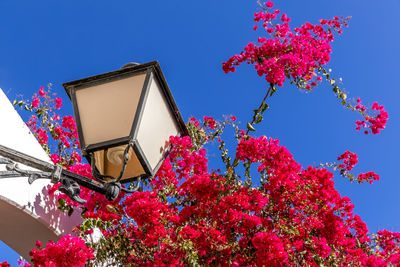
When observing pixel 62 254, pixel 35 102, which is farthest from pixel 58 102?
pixel 62 254

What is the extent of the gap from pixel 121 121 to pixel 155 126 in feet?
0.71

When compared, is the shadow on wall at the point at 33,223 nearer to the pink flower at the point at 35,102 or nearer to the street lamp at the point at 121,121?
the street lamp at the point at 121,121

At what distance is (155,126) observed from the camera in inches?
89.8

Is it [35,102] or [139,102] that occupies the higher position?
[35,102]

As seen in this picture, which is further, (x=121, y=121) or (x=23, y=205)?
(x=23, y=205)

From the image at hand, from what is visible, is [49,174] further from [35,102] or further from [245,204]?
[35,102]

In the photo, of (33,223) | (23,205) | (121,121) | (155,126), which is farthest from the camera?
(33,223)

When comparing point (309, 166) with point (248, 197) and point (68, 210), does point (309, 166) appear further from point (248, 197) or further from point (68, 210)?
point (68, 210)

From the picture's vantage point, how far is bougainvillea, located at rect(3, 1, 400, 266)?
464 cm

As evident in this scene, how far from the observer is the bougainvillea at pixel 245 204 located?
183 inches

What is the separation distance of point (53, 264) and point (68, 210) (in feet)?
3.99

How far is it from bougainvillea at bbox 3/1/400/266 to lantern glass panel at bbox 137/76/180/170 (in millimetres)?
1723

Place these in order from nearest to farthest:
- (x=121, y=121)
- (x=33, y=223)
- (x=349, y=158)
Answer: (x=121, y=121)
(x=33, y=223)
(x=349, y=158)

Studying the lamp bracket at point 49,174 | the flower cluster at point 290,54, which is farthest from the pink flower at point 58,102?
the lamp bracket at point 49,174
